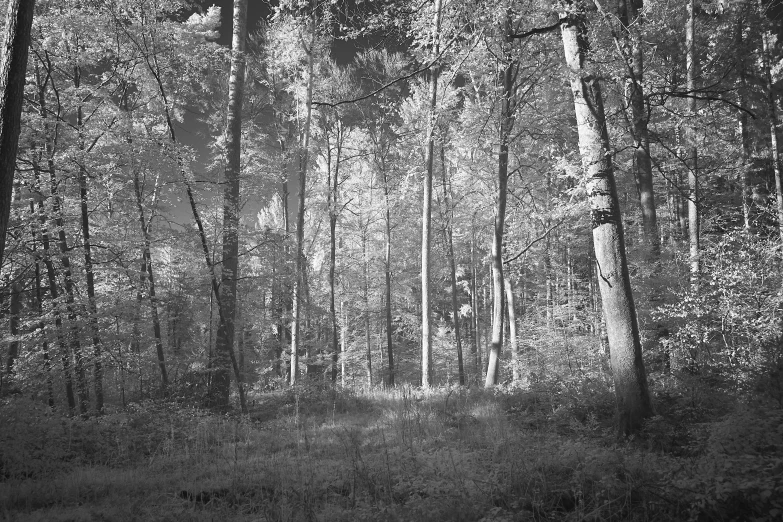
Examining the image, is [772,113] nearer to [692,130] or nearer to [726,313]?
[692,130]

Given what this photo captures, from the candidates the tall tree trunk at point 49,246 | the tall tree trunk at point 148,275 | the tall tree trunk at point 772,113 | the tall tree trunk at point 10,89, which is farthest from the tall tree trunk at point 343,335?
the tall tree trunk at point 10,89

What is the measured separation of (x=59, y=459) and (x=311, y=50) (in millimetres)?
13453

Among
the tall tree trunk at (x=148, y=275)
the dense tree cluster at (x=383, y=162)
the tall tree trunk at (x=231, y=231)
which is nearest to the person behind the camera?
the dense tree cluster at (x=383, y=162)

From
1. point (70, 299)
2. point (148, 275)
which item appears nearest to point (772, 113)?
point (148, 275)

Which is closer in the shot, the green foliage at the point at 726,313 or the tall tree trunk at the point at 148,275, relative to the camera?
the green foliage at the point at 726,313

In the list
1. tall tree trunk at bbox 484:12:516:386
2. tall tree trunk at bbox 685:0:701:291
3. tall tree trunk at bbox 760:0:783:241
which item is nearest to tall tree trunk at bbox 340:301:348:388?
tall tree trunk at bbox 484:12:516:386

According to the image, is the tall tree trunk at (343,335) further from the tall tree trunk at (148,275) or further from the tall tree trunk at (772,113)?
the tall tree trunk at (772,113)

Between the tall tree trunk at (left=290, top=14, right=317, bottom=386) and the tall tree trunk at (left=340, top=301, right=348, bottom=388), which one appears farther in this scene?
the tall tree trunk at (left=340, top=301, right=348, bottom=388)

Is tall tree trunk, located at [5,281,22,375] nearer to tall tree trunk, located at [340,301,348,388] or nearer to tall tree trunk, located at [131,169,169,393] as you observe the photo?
tall tree trunk, located at [131,169,169,393]

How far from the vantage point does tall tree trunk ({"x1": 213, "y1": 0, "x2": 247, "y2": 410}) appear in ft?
32.2

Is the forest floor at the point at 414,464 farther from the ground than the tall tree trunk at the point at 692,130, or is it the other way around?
the tall tree trunk at the point at 692,130

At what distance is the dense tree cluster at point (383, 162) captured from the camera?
6.22 m

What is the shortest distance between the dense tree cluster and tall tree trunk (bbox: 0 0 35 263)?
86 mm

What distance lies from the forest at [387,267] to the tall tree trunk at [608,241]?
35 mm
